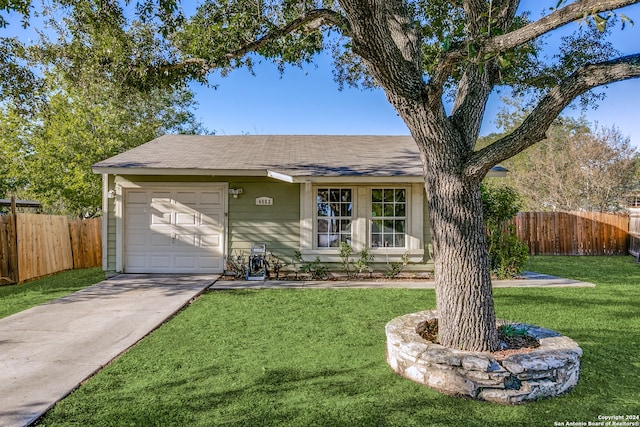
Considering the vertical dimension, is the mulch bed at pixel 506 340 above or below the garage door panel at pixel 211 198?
below

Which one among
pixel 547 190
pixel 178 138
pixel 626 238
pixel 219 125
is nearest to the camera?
pixel 178 138

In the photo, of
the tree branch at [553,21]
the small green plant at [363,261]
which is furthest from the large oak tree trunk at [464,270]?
the small green plant at [363,261]

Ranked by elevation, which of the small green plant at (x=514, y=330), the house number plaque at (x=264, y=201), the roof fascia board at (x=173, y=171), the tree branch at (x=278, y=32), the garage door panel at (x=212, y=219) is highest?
the tree branch at (x=278, y=32)

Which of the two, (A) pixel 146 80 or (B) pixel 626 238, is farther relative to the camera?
(B) pixel 626 238

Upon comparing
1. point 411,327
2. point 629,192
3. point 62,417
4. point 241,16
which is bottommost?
point 62,417

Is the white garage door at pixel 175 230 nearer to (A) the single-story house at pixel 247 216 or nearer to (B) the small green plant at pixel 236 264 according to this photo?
(A) the single-story house at pixel 247 216

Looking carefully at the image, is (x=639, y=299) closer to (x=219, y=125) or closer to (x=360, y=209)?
(x=360, y=209)

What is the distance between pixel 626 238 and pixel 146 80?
16.4 meters

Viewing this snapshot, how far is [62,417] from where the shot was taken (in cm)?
281

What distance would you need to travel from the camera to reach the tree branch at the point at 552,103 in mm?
2766

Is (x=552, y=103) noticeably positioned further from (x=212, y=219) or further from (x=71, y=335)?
(x=212, y=219)

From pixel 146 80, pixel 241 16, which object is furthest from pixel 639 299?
pixel 146 80

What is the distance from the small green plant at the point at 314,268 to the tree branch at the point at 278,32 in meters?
Result: 4.50

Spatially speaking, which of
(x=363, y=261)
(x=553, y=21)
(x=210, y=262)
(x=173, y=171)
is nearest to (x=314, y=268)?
(x=363, y=261)
